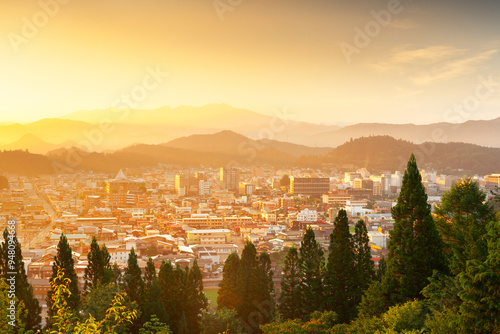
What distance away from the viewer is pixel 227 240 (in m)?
15.9

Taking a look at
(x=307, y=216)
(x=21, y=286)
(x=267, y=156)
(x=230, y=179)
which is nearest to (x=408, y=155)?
(x=267, y=156)

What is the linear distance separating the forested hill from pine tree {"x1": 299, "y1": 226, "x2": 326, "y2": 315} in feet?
109

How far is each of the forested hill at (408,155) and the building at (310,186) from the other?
10.3m

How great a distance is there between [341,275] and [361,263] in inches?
13.0

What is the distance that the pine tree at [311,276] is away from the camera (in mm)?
6132

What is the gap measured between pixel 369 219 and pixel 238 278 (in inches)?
582

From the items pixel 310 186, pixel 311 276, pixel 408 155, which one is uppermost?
pixel 408 155

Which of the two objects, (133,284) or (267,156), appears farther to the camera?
(267,156)

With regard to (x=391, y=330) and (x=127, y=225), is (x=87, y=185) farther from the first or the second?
(x=391, y=330)

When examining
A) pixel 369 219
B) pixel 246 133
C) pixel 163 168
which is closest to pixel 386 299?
pixel 369 219

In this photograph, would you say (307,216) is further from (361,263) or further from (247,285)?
(361,263)

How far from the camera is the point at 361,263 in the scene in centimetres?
598

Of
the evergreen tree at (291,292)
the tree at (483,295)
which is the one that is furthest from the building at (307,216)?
the tree at (483,295)

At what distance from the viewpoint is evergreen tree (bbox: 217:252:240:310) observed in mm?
6645
